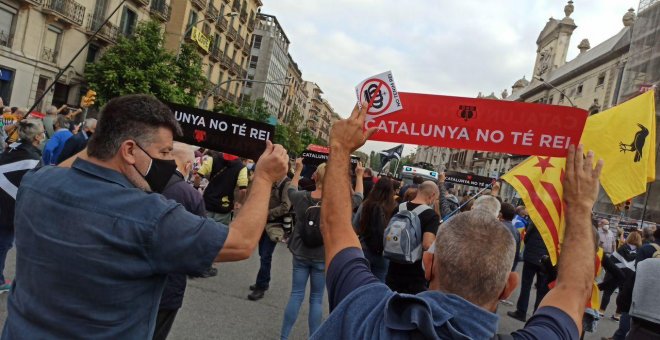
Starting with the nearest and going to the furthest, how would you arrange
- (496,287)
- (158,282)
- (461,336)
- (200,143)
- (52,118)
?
(461,336) < (496,287) < (158,282) < (200,143) < (52,118)

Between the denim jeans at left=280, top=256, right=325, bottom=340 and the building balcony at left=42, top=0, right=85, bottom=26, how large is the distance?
21688 mm

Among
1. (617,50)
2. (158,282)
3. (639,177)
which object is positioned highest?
(617,50)

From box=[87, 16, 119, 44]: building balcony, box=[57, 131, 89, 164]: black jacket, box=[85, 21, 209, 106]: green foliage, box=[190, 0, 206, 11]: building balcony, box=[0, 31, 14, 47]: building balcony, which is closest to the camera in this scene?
box=[57, 131, 89, 164]: black jacket

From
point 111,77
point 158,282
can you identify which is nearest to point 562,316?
point 158,282

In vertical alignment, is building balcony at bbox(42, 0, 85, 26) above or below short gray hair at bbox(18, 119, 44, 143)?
above

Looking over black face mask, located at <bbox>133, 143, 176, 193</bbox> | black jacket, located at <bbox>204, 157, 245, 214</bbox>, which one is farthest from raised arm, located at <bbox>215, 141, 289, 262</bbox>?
black jacket, located at <bbox>204, 157, 245, 214</bbox>

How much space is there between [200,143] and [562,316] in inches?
127

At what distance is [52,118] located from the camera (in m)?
10.1

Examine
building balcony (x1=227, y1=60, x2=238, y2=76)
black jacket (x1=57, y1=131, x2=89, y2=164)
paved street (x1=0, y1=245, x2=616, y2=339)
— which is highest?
building balcony (x1=227, y1=60, x2=238, y2=76)

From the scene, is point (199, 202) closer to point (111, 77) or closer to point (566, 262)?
point (566, 262)

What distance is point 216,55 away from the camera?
131 ft

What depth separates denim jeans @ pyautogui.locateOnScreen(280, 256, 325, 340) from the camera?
4703 millimetres

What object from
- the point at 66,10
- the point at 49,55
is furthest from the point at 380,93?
the point at 49,55

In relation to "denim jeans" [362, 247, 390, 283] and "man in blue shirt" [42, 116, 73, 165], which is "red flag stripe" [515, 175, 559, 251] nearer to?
"denim jeans" [362, 247, 390, 283]
